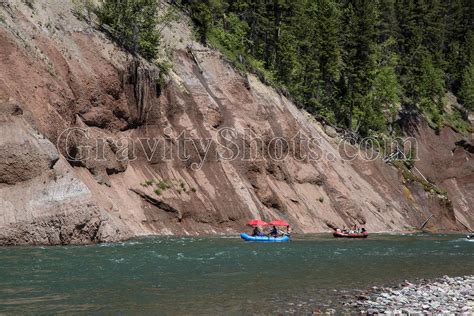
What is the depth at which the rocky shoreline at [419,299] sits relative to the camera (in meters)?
19.2

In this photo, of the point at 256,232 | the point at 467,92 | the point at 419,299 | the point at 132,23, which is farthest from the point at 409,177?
the point at 419,299

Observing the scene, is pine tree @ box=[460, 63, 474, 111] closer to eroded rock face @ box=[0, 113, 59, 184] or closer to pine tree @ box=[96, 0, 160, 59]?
pine tree @ box=[96, 0, 160, 59]

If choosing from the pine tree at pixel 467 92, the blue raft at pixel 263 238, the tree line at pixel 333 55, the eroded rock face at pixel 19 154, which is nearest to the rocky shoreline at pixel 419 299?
the eroded rock face at pixel 19 154

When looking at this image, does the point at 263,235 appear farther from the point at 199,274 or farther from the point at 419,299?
the point at 419,299

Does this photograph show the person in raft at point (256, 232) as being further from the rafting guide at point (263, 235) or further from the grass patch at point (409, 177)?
the grass patch at point (409, 177)

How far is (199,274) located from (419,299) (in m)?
10.0

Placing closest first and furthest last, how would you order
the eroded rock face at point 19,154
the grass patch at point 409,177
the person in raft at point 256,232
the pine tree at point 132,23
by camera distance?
the eroded rock face at point 19,154 → the person in raft at point 256,232 → the pine tree at point 132,23 → the grass patch at point 409,177

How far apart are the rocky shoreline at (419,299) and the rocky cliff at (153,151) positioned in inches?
772

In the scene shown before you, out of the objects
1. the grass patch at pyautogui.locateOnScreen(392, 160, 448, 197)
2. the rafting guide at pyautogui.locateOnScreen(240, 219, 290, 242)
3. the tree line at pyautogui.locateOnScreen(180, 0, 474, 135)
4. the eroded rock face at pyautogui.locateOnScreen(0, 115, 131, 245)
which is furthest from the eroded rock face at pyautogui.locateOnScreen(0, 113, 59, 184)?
the grass patch at pyautogui.locateOnScreen(392, 160, 448, 197)

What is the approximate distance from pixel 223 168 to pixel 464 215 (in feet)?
156

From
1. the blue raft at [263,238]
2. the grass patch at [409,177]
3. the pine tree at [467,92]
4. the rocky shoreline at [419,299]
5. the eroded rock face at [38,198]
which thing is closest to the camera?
the rocky shoreline at [419,299]

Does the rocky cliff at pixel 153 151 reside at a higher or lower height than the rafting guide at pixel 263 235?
higher

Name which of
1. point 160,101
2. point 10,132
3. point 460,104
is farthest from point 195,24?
point 460,104

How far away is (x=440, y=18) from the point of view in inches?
4547
